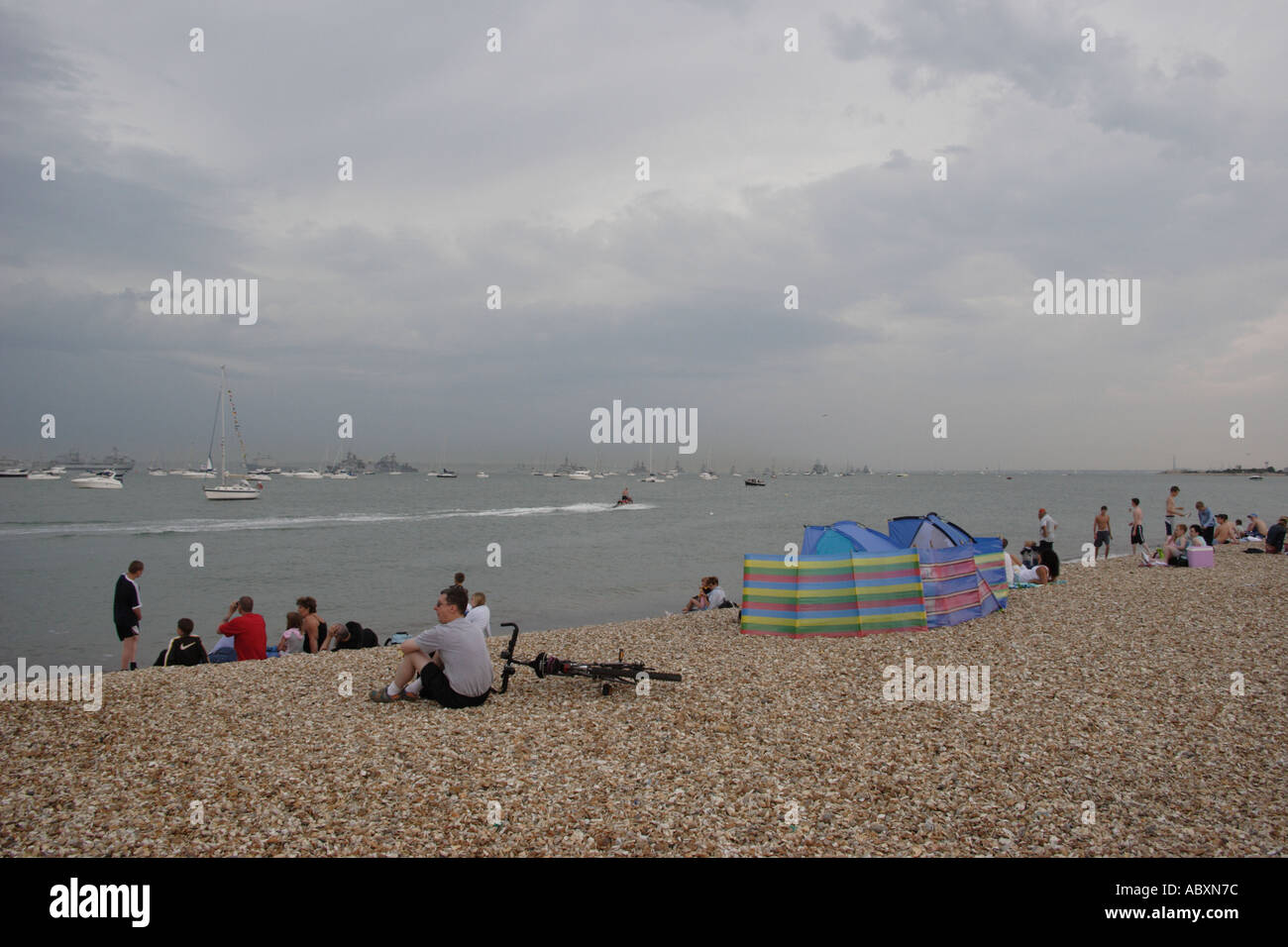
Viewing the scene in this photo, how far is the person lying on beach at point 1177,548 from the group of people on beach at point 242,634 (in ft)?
62.1

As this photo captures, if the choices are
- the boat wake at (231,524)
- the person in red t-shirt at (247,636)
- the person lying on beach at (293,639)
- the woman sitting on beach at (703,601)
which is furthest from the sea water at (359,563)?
the person in red t-shirt at (247,636)

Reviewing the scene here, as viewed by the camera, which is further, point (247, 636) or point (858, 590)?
point (858, 590)

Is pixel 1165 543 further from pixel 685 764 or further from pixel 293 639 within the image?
pixel 293 639

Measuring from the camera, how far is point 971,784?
5.59 metres

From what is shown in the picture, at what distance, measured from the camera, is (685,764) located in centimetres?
600

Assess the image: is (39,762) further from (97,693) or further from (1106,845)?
(1106,845)

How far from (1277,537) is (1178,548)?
3.92 m

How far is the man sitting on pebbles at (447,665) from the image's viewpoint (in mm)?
7578

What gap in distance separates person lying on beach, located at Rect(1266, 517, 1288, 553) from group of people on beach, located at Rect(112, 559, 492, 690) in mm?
23208

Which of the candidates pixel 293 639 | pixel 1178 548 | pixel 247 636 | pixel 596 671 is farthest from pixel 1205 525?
pixel 247 636

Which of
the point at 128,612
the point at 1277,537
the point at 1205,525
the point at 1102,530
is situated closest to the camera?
the point at 128,612

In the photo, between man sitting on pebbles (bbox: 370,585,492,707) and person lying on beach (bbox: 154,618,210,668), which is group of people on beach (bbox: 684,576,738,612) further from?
person lying on beach (bbox: 154,618,210,668)

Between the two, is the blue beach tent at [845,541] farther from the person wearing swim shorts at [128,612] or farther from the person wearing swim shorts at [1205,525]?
the person wearing swim shorts at [1205,525]
